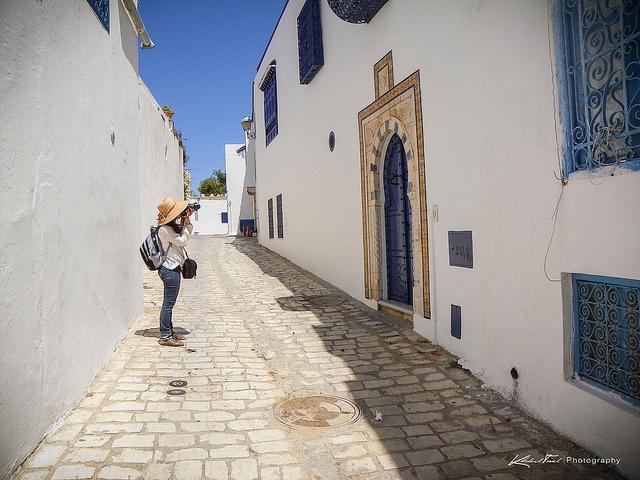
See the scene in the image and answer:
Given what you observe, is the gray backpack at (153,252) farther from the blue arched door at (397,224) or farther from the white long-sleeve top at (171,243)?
the blue arched door at (397,224)

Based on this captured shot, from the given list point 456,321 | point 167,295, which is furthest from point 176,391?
point 456,321

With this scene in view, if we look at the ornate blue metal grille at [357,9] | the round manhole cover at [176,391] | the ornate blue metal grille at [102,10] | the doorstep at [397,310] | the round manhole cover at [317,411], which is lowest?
the round manhole cover at [317,411]

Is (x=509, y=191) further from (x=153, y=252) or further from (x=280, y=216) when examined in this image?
(x=280, y=216)

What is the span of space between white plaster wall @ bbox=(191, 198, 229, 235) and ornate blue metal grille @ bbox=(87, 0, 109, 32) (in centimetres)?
2901

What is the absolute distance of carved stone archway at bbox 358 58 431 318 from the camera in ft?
16.9

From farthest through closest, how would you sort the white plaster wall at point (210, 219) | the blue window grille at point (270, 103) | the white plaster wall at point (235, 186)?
1. the white plaster wall at point (210, 219)
2. the white plaster wall at point (235, 186)
3. the blue window grille at point (270, 103)

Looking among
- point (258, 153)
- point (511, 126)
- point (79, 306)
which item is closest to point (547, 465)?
point (511, 126)

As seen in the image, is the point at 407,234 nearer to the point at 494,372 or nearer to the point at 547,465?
the point at 494,372

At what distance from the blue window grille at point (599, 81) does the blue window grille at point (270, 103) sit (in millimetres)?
11236

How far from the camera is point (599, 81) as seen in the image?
2.71m

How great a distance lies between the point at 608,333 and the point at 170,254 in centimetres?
415

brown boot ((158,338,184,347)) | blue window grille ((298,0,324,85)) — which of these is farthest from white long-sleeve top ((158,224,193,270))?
blue window grille ((298,0,324,85))

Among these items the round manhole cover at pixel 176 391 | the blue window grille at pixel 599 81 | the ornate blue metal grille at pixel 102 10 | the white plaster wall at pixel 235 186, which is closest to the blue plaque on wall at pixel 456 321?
the blue window grille at pixel 599 81

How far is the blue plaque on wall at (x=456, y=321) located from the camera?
14.6 ft
